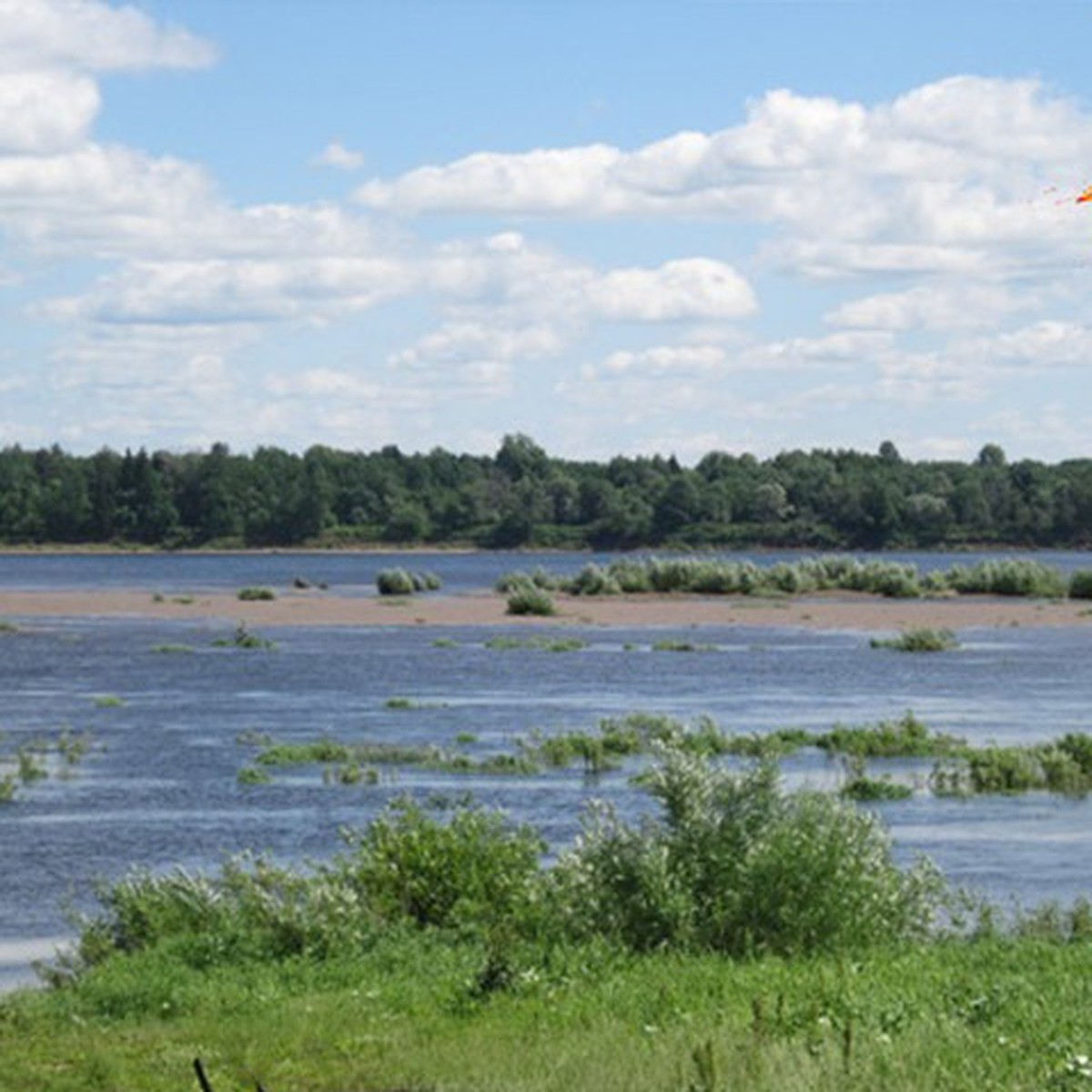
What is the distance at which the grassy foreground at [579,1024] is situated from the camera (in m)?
13.0

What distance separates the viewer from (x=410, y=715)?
49.4 meters

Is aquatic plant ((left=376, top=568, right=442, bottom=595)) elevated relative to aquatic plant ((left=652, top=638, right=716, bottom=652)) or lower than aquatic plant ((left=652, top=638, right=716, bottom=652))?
elevated

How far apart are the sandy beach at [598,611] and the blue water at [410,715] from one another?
4.19 metres

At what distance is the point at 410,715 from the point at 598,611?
46.1m

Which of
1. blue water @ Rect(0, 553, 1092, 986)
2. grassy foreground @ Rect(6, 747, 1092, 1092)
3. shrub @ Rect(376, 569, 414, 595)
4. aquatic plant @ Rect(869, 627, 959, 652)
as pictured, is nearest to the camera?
grassy foreground @ Rect(6, 747, 1092, 1092)

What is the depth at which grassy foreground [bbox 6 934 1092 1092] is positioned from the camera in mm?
12953

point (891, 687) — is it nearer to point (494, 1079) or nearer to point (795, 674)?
point (795, 674)

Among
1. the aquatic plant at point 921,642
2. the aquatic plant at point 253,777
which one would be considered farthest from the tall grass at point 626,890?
the aquatic plant at point 921,642

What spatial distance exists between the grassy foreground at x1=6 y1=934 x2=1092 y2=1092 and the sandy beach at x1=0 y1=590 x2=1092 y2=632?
6823cm

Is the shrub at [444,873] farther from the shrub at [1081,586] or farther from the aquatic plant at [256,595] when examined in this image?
the shrub at [1081,586]

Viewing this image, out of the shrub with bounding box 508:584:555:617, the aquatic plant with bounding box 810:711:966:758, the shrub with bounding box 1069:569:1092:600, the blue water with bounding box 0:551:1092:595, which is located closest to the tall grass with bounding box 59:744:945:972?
the aquatic plant with bounding box 810:711:966:758

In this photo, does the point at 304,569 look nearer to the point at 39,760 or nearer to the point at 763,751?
the point at 39,760

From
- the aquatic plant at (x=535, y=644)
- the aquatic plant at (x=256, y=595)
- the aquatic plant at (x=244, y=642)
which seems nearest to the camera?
the aquatic plant at (x=535, y=644)

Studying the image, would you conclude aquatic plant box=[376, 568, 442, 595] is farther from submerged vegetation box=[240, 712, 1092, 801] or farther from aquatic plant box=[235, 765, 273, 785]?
aquatic plant box=[235, 765, 273, 785]
